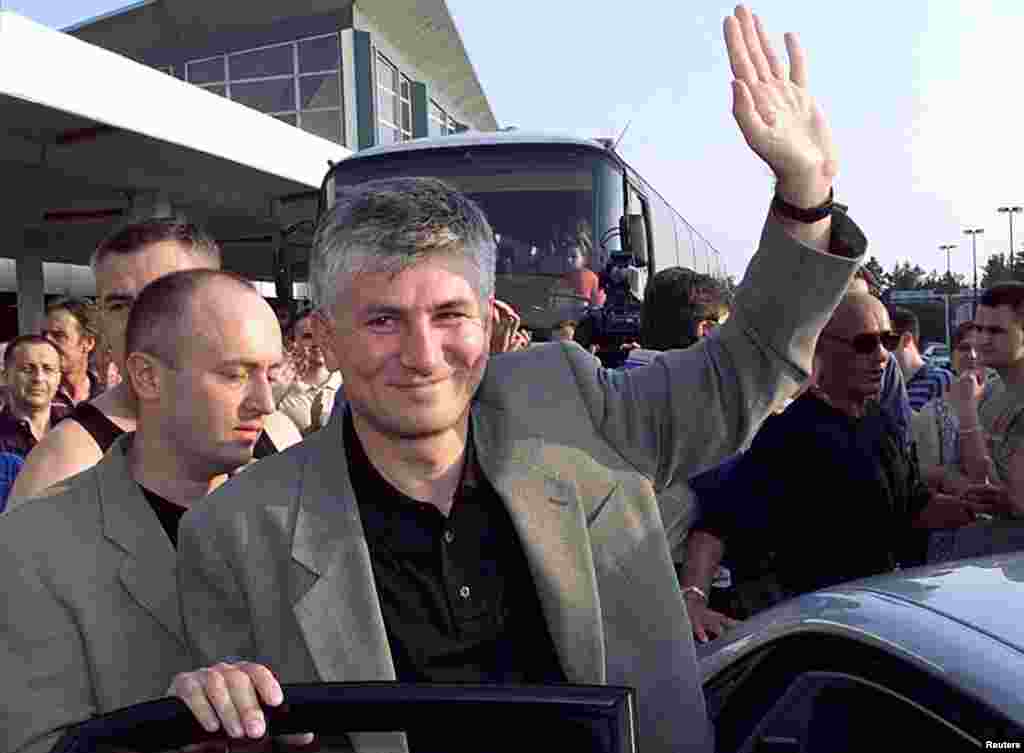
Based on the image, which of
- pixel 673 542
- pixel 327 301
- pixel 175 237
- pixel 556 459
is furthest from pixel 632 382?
pixel 673 542

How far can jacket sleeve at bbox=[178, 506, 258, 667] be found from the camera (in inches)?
73.3

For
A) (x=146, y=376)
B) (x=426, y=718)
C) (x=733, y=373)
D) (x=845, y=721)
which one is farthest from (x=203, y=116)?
(x=426, y=718)

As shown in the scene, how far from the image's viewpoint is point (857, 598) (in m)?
2.23

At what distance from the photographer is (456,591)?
72.4 inches

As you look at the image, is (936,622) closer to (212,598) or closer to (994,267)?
(212,598)

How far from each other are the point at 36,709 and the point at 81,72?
505 inches

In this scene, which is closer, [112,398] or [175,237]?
[112,398]

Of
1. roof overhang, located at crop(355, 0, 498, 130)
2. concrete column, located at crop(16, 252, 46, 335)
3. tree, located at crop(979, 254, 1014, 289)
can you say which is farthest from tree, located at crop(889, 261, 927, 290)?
concrete column, located at crop(16, 252, 46, 335)

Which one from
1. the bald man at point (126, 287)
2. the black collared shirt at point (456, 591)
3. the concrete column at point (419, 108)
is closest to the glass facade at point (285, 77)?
the concrete column at point (419, 108)

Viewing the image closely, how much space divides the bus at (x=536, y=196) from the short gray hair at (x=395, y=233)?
255 inches

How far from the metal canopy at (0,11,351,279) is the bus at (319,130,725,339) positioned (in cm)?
321

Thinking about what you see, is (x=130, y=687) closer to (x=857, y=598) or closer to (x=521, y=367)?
(x=521, y=367)

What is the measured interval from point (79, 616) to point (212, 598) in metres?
0.25

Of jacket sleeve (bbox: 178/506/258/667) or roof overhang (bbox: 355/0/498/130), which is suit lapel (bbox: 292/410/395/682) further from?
roof overhang (bbox: 355/0/498/130)
